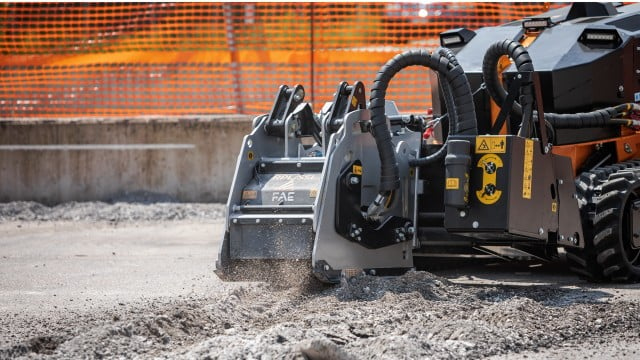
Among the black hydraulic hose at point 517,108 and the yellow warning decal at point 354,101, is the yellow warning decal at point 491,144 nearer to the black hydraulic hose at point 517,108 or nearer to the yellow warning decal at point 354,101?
the black hydraulic hose at point 517,108

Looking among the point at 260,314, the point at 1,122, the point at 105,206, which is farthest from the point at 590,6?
the point at 1,122

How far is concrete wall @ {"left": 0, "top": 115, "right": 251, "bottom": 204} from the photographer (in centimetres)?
1388

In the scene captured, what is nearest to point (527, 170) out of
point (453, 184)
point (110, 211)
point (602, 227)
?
point (453, 184)

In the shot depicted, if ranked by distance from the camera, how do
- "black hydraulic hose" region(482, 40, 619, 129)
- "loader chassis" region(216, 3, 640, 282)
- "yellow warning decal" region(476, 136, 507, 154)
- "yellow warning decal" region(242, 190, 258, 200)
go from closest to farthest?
"yellow warning decal" region(476, 136, 507, 154) → "loader chassis" region(216, 3, 640, 282) → "yellow warning decal" region(242, 190, 258, 200) → "black hydraulic hose" region(482, 40, 619, 129)

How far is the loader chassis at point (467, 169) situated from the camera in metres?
7.46

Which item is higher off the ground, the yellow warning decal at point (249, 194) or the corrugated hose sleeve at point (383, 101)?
the corrugated hose sleeve at point (383, 101)

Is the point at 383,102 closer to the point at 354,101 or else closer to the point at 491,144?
the point at 354,101

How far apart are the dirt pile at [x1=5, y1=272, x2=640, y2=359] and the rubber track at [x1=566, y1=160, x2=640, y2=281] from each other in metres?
0.60

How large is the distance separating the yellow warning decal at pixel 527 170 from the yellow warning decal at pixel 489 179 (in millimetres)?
233

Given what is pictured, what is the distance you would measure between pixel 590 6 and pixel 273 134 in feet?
10.5

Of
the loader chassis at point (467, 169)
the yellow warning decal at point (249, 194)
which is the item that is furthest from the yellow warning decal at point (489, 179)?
the yellow warning decal at point (249, 194)

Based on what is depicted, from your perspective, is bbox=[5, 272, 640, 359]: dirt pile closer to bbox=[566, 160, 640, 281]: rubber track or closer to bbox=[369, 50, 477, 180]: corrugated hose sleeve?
bbox=[566, 160, 640, 281]: rubber track

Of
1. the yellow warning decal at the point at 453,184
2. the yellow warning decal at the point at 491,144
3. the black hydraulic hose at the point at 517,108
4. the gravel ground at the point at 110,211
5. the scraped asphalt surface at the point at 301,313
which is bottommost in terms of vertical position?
the gravel ground at the point at 110,211

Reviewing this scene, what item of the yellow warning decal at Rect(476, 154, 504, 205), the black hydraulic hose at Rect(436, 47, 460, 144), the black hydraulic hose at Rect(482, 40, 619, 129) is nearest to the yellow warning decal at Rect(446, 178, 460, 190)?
the yellow warning decal at Rect(476, 154, 504, 205)
